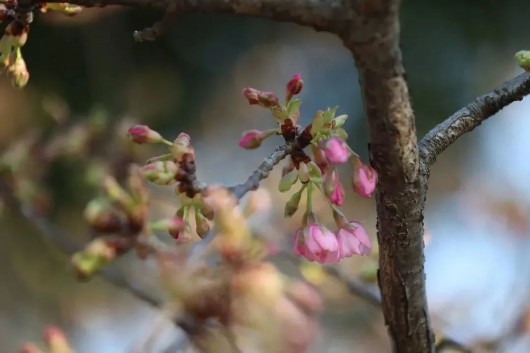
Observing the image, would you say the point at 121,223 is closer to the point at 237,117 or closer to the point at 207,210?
the point at 207,210

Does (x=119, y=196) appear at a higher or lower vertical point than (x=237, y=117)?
lower

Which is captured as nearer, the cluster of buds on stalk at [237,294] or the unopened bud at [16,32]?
the unopened bud at [16,32]

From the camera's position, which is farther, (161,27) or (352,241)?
(352,241)

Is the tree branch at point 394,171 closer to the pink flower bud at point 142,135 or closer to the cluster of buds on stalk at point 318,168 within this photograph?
the cluster of buds on stalk at point 318,168

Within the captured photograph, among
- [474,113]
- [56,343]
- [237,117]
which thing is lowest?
[56,343]

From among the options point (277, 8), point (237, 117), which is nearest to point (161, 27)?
point (277, 8)

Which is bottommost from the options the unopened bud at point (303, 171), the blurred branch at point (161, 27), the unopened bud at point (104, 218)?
the unopened bud at point (104, 218)

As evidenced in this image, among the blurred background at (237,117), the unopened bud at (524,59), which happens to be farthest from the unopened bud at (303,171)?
the blurred background at (237,117)
